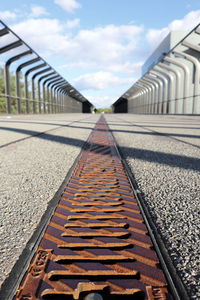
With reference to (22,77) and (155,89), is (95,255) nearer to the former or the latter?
(22,77)

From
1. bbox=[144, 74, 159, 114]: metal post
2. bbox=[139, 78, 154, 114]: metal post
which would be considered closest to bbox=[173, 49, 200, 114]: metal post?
bbox=[144, 74, 159, 114]: metal post

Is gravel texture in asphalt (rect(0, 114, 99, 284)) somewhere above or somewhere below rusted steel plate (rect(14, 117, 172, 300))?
below

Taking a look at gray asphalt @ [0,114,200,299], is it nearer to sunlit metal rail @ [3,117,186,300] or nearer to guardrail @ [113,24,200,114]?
sunlit metal rail @ [3,117,186,300]

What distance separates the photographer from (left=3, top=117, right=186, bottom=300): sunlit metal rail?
0.72 metres

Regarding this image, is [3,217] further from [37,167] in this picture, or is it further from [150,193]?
[37,167]

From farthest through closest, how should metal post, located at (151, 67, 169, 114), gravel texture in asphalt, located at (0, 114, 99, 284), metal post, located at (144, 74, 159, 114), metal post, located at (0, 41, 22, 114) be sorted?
metal post, located at (144, 74, 159, 114)
metal post, located at (151, 67, 169, 114)
metal post, located at (0, 41, 22, 114)
gravel texture in asphalt, located at (0, 114, 99, 284)

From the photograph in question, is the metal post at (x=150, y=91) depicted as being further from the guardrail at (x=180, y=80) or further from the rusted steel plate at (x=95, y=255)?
the rusted steel plate at (x=95, y=255)

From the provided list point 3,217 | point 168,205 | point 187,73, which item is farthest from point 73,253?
point 187,73

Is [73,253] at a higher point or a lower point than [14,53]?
lower

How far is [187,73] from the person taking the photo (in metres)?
15.8

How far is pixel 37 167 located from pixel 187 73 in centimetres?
1536

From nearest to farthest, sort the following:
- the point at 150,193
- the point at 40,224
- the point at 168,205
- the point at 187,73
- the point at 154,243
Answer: the point at 154,243, the point at 40,224, the point at 168,205, the point at 150,193, the point at 187,73

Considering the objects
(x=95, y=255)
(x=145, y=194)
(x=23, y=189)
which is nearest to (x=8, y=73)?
(x=23, y=189)

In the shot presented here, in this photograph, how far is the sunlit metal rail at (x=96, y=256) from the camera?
724 millimetres
